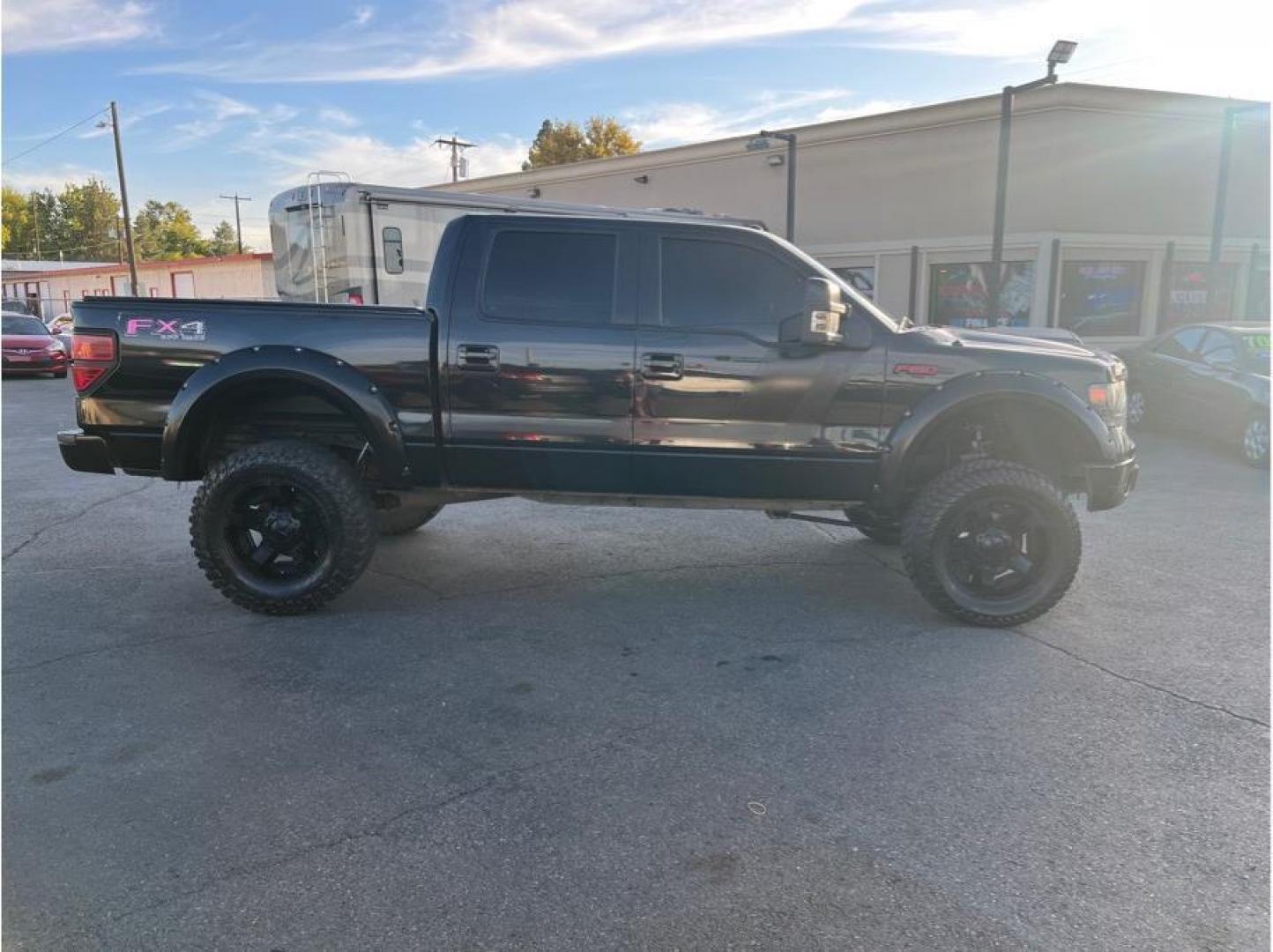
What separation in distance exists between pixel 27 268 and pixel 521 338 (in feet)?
246

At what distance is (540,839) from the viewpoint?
2.93 m

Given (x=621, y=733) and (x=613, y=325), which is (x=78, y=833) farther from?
(x=613, y=325)

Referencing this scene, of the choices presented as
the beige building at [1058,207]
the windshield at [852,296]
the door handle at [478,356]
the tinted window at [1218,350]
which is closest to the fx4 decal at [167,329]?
the door handle at [478,356]

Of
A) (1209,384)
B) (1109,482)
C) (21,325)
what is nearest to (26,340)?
(21,325)

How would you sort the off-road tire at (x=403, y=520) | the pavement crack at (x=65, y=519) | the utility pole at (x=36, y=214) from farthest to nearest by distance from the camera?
the utility pole at (x=36, y=214) < the off-road tire at (x=403, y=520) < the pavement crack at (x=65, y=519)

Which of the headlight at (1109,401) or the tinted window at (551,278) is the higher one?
the tinted window at (551,278)

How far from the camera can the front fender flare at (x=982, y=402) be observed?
477cm

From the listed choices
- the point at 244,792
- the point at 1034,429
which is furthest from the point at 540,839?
the point at 1034,429

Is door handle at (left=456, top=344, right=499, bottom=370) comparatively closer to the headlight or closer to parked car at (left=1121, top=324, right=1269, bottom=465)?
the headlight

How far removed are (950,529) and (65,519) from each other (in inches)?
263

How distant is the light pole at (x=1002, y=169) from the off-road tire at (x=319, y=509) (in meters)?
12.3

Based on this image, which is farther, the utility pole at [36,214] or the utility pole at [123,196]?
the utility pole at [36,214]

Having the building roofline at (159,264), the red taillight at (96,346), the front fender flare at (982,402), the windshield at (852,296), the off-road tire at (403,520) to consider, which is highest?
the building roofline at (159,264)

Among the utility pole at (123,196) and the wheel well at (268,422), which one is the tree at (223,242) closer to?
the utility pole at (123,196)
